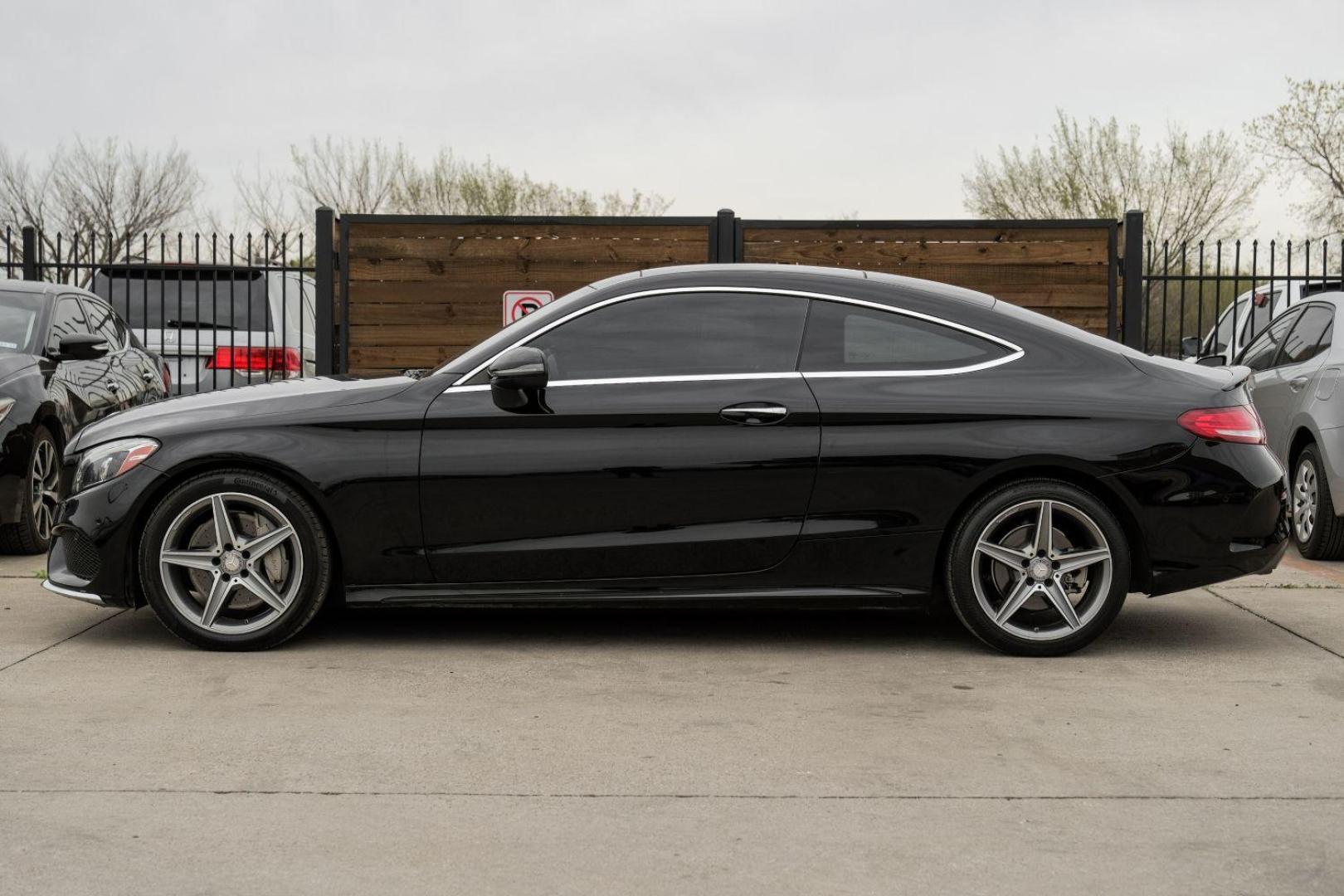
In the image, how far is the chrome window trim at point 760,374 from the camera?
20.0 ft

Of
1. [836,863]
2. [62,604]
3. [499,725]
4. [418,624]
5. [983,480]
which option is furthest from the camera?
[62,604]

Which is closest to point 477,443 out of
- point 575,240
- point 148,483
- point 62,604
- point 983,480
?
point 148,483

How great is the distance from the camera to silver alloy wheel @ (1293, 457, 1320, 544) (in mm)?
9180

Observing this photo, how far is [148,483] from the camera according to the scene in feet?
19.9

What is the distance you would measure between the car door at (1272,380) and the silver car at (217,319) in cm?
652

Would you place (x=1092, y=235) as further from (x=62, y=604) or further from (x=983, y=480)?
(x=62, y=604)

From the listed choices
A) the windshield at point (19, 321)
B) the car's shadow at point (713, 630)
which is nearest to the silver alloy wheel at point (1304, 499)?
the car's shadow at point (713, 630)

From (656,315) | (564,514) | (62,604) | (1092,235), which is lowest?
(62,604)

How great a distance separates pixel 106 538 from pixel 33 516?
3.37m

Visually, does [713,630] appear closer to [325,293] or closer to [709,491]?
[709,491]

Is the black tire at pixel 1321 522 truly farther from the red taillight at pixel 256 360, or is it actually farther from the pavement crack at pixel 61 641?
the red taillight at pixel 256 360

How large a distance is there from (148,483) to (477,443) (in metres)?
1.28

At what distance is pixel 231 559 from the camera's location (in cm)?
606

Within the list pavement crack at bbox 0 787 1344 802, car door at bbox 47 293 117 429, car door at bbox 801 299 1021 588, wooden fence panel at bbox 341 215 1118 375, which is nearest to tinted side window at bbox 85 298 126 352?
car door at bbox 47 293 117 429
